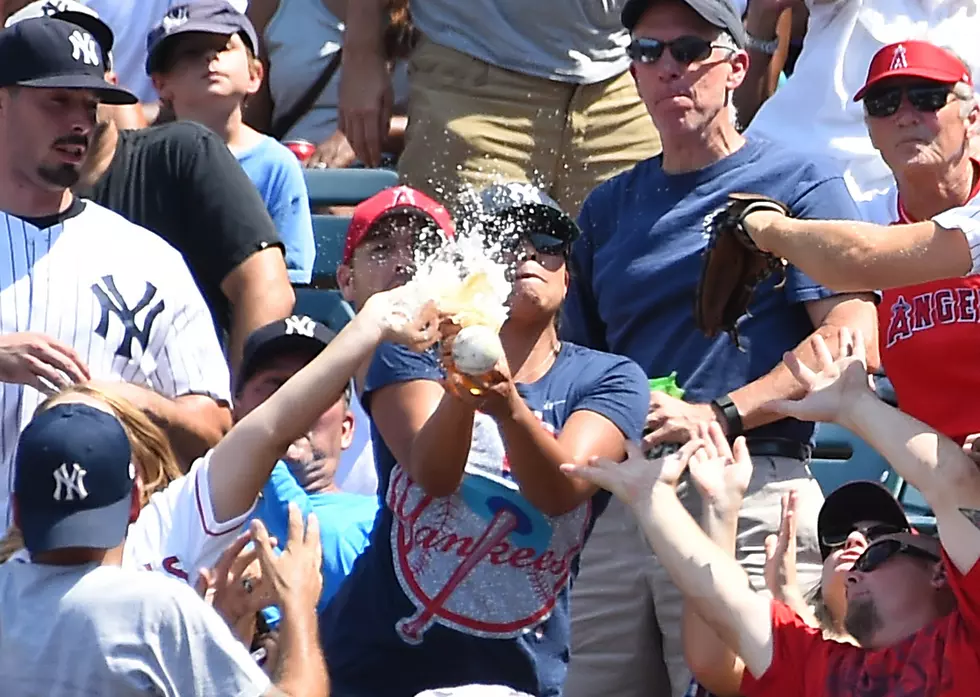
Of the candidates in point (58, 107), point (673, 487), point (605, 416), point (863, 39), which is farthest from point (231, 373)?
point (863, 39)

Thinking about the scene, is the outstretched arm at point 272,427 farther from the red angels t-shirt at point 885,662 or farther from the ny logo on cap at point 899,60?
the ny logo on cap at point 899,60

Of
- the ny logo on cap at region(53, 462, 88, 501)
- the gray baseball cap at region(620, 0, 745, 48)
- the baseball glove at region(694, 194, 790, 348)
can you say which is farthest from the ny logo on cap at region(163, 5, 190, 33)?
the ny logo on cap at region(53, 462, 88, 501)

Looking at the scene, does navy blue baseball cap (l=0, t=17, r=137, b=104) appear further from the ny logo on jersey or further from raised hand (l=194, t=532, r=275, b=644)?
raised hand (l=194, t=532, r=275, b=644)

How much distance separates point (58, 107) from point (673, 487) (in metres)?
1.60

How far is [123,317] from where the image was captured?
4109mm

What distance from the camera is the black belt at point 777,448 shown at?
4.46 m

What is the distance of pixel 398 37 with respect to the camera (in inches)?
233

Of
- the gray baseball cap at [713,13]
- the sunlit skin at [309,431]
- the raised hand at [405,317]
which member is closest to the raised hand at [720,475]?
the raised hand at [405,317]

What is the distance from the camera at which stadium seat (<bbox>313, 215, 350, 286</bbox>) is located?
607 centimetres

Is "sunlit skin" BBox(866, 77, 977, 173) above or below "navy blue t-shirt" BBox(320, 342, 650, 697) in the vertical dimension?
above

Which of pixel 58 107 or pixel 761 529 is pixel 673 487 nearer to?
pixel 761 529

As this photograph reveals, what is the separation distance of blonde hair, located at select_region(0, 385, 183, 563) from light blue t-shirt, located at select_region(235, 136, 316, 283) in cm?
184

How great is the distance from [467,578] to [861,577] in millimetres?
780

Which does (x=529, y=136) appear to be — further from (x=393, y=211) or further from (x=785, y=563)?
(x=785, y=563)
